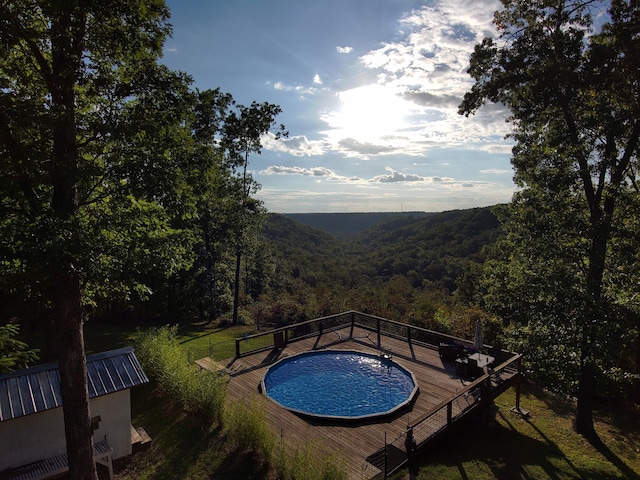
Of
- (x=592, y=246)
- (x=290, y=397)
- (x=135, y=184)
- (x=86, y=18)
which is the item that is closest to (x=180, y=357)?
(x=290, y=397)

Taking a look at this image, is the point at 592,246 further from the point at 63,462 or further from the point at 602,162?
the point at 63,462

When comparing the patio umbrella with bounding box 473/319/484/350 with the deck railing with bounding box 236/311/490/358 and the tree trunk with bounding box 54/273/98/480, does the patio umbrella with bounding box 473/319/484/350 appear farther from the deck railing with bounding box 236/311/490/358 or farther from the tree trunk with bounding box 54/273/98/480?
the tree trunk with bounding box 54/273/98/480

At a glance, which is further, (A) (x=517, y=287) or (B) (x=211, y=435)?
(A) (x=517, y=287)

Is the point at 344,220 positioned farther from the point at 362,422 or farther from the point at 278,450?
the point at 278,450

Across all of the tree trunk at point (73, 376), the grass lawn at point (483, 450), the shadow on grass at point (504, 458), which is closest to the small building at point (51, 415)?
the grass lawn at point (483, 450)

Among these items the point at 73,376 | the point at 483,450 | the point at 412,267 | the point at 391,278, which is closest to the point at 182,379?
the point at 73,376
